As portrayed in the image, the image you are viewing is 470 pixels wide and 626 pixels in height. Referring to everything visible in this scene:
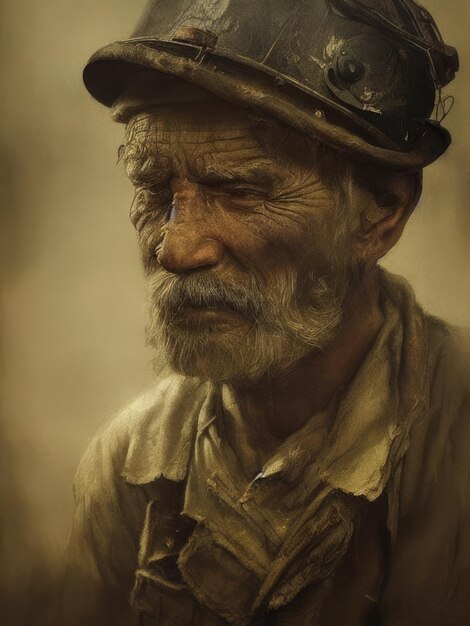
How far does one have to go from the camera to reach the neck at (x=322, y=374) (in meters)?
1.76

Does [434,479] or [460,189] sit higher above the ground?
[460,189]

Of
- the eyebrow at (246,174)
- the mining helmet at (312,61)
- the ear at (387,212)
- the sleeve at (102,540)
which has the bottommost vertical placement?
the sleeve at (102,540)

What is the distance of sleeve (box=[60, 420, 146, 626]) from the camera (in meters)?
1.89

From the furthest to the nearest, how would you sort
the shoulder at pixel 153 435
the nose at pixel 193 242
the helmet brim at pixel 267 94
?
the shoulder at pixel 153 435 < the nose at pixel 193 242 < the helmet brim at pixel 267 94

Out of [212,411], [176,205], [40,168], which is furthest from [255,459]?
[40,168]

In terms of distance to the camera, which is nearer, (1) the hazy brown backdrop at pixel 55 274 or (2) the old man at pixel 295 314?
(2) the old man at pixel 295 314

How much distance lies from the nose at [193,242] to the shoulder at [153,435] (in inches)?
12.2

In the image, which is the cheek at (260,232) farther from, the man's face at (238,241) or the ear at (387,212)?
the ear at (387,212)

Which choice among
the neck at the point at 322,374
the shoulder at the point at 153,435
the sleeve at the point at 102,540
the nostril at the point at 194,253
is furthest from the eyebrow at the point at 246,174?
the sleeve at the point at 102,540

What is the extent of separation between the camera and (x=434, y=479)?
5.52ft

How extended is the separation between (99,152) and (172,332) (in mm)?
427

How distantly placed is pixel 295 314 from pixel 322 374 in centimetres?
14

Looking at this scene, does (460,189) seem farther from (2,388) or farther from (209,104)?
(2,388)

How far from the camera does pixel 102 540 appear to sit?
193 cm
